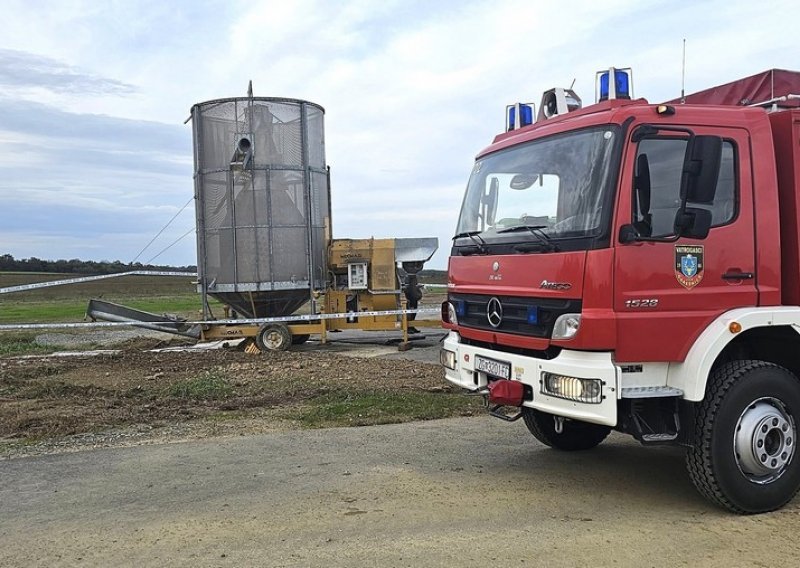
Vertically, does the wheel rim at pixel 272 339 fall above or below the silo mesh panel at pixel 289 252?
below

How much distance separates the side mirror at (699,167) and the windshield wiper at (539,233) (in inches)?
37.7

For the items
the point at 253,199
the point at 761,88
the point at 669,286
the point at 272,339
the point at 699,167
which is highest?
the point at 253,199

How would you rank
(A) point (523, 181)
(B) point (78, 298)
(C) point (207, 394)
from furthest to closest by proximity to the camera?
1. (B) point (78, 298)
2. (C) point (207, 394)
3. (A) point (523, 181)

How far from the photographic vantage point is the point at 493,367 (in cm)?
565

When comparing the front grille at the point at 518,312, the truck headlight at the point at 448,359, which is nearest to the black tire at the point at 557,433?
the truck headlight at the point at 448,359

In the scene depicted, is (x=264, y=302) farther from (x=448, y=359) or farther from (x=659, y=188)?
(x=659, y=188)

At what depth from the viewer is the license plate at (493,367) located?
5.48 metres

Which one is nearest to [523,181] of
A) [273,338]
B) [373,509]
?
[373,509]

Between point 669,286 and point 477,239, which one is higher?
point 477,239

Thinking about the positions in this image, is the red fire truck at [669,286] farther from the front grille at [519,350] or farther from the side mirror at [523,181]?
the side mirror at [523,181]

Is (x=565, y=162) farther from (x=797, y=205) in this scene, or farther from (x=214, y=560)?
(x=214, y=560)

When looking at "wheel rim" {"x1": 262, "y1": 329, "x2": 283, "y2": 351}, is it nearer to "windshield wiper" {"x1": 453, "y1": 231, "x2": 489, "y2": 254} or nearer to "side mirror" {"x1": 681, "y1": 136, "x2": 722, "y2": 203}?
"windshield wiper" {"x1": 453, "y1": 231, "x2": 489, "y2": 254}

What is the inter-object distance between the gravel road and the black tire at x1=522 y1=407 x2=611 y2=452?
15 centimetres

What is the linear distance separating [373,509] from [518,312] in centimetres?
183
